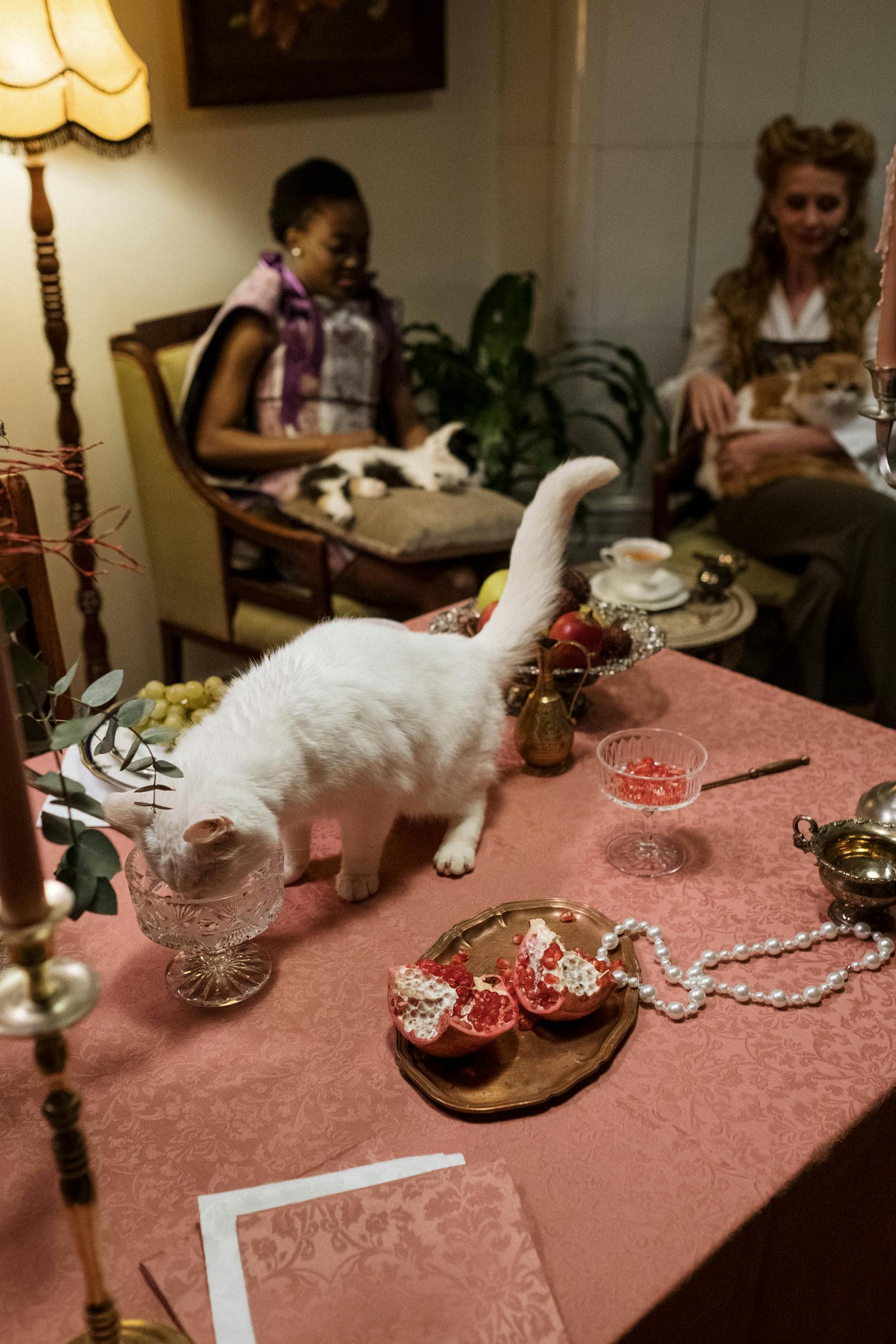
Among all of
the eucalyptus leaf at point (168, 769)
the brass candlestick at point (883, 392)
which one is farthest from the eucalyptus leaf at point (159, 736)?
the brass candlestick at point (883, 392)

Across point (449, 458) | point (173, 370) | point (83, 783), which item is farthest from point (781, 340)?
point (83, 783)

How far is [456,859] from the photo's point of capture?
133 centimetres

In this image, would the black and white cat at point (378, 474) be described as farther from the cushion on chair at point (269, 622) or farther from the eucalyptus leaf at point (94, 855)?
the eucalyptus leaf at point (94, 855)

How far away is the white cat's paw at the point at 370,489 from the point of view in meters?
2.56

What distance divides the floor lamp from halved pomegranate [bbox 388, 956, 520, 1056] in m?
1.19

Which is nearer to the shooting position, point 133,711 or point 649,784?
point 133,711

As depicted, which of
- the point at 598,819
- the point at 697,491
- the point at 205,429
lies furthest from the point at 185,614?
the point at 598,819

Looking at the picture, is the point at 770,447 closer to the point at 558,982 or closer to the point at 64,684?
the point at 558,982

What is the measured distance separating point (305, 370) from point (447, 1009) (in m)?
1.96

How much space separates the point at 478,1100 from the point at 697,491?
245 cm

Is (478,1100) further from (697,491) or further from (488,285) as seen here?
(488,285)

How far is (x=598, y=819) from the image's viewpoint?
56.2 inches

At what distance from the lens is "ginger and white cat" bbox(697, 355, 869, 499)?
290 cm

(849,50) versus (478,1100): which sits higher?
(849,50)
